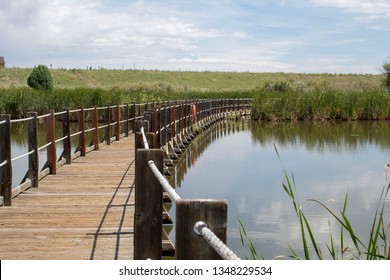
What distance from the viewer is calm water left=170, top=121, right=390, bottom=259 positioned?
9.41 metres

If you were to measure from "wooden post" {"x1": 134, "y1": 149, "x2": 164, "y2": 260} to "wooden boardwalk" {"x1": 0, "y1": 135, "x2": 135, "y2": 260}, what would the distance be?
4.20 feet

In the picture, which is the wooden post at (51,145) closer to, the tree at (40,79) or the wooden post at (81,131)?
the wooden post at (81,131)

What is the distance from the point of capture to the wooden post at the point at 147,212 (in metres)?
4.23

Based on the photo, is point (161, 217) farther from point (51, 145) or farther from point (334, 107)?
point (334, 107)

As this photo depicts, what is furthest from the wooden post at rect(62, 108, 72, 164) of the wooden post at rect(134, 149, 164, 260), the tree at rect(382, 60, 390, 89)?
the tree at rect(382, 60, 390, 89)

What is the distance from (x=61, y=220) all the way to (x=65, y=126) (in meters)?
5.03

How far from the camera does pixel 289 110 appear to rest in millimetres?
33531

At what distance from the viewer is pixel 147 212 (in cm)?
423

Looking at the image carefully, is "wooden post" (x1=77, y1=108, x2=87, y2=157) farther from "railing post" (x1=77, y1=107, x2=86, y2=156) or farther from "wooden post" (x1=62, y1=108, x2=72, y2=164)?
"wooden post" (x1=62, y1=108, x2=72, y2=164)

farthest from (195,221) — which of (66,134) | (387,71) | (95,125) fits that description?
(387,71)

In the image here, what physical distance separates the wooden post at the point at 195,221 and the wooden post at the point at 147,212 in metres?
1.50
